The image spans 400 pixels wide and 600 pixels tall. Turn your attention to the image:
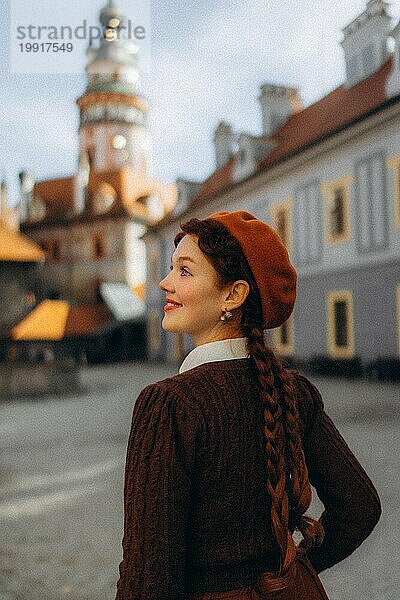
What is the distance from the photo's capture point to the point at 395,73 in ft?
39.6

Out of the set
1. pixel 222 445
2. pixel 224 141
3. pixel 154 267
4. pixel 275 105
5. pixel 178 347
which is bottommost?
pixel 178 347

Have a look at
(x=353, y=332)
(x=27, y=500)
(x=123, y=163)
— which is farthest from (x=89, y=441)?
(x=123, y=163)

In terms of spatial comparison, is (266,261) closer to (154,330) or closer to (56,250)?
(154,330)

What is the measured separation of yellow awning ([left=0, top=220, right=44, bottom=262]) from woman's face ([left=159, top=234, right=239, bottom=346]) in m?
23.4

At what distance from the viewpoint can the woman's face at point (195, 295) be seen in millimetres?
1187

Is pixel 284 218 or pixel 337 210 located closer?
pixel 337 210

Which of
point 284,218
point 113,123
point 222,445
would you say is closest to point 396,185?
point 284,218

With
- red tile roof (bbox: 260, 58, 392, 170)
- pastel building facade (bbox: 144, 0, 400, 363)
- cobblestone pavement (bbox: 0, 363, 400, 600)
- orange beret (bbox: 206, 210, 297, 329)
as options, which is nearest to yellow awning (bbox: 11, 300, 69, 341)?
pastel building facade (bbox: 144, 0, 400, 363)

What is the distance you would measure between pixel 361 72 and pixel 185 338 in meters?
10.1

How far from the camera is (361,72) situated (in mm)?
14555

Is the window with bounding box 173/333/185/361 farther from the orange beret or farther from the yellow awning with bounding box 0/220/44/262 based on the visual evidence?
the orange beret

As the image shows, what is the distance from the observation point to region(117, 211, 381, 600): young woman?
1053 mm

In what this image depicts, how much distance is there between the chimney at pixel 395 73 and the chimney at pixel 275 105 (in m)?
6.40

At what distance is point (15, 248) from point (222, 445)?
24.2 m
